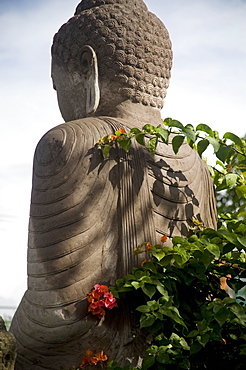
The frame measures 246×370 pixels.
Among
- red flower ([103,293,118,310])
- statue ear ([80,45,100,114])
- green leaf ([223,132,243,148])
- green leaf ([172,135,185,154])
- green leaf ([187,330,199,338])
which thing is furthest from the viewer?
statue ear ([80,45,100,114])

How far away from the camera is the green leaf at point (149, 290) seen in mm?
4125

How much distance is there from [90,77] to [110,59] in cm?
18

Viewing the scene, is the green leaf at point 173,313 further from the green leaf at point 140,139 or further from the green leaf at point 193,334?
the green leaf at point 140,139

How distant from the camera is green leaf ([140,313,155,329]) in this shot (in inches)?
158

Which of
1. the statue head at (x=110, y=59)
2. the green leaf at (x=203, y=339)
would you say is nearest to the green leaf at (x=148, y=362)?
the green leaf at (x=203, y=339)

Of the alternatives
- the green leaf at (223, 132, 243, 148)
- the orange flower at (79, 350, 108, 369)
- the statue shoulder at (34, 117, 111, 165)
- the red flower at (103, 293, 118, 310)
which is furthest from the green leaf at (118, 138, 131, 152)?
the orange flower at (79, 350, 108, 369)

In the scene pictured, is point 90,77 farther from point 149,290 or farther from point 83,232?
point 149,290

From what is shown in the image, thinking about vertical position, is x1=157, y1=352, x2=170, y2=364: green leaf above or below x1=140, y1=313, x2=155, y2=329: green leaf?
below

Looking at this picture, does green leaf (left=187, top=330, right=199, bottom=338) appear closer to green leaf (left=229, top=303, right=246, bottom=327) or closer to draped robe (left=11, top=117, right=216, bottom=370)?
green leaf (left=229, top=303, right=246, bottom=327)

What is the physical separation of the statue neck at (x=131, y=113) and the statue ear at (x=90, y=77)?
0.31 feet

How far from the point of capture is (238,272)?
14.6ft

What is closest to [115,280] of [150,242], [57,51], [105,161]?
[150,242]

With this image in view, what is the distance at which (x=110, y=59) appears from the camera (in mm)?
4840

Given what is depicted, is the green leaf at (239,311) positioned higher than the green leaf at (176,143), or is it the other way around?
the green leaf at (176,143)
